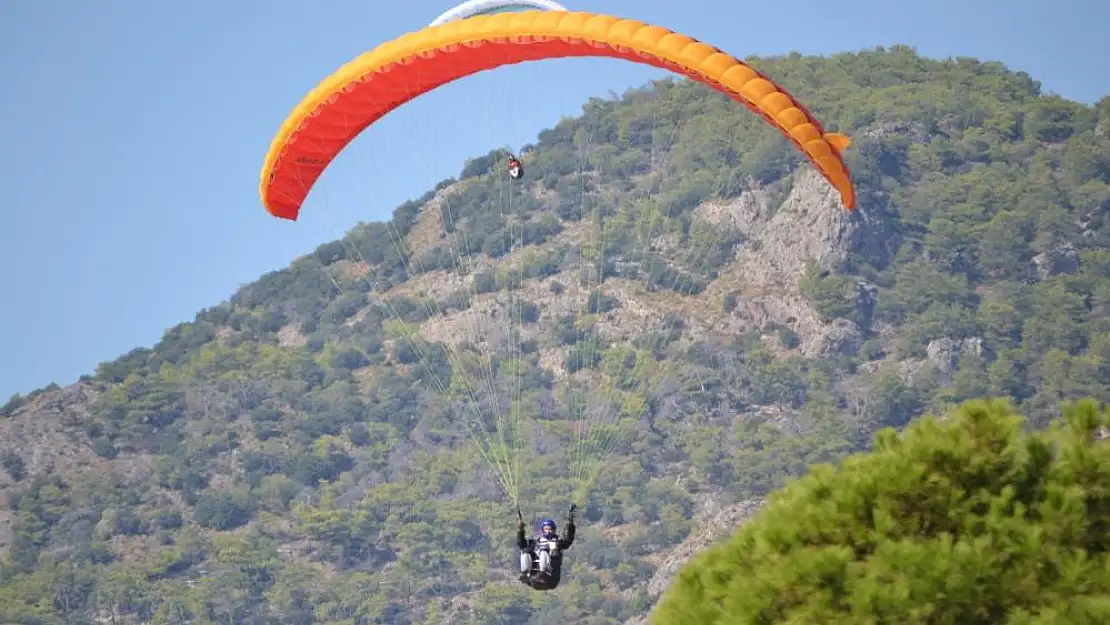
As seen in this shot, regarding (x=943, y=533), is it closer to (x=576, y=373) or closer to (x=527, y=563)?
(x=527, y=563)

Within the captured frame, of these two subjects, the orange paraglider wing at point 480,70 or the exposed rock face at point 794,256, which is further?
the exposed rock face at point 794,256

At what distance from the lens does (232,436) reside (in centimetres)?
15312

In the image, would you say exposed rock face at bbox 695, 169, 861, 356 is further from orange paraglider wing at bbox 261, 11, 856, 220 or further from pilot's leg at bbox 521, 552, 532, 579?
pilot's leg at bbox 521, 552, 532, 579

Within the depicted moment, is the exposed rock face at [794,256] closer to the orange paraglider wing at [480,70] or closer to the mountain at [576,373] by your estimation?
the mountain at [576,373]

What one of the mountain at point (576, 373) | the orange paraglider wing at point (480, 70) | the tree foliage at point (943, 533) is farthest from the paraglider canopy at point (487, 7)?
the mountain at point (576, 373)

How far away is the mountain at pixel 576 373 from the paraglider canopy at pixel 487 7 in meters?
80.4

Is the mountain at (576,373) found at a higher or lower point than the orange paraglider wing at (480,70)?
higher

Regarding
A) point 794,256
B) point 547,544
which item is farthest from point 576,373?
point 547,544

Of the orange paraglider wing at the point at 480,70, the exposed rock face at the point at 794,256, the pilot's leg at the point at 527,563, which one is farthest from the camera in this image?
the exposed rock face at the point at 794,256

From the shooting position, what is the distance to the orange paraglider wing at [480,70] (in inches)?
1307

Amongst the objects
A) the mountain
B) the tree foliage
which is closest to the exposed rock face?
the mountain

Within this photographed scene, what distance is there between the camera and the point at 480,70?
1462 inches

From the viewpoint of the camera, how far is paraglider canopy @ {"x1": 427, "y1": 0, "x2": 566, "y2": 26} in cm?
3569

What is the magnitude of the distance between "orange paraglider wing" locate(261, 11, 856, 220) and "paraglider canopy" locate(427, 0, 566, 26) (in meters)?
0.21
